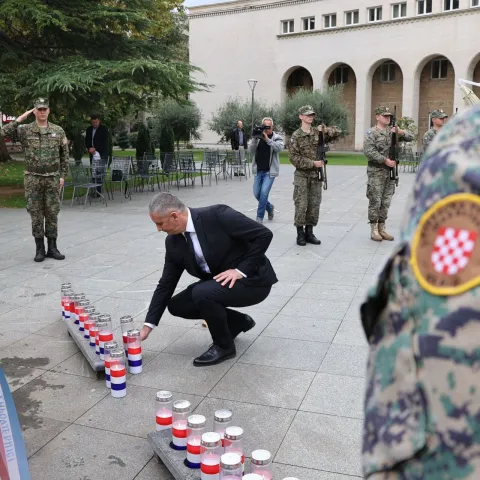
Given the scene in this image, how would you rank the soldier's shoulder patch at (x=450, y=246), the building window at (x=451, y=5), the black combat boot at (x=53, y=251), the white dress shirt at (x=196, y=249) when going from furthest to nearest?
1. the building window at (x=451, y=5)
2. the black combat boot at (x=53, y=251)
3. the white dress shirt at (x=196, y=249)
4. the soldier's shoulder patch at (x=450, y=246)

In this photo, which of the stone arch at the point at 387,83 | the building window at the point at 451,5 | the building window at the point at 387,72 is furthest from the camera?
the building window at the point at 387,72

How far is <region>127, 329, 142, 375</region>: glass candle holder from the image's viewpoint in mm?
4609

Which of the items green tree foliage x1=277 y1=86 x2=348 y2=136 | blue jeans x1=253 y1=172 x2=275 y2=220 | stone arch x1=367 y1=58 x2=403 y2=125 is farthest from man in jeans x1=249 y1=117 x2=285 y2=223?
stone arch x1=367 y1=58 x2=403 y2=125

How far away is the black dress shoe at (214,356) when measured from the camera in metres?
4.78

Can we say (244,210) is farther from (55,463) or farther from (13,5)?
(55,463)

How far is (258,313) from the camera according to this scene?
6141 millimetres

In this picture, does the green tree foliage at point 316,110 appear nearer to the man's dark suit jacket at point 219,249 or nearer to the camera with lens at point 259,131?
the camera with lens at point 259,131

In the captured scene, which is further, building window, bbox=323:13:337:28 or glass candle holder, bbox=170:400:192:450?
building window, bbox=323:13:337:28

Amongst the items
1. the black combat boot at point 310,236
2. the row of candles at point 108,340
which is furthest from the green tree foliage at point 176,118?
the row of candles at point 108,340

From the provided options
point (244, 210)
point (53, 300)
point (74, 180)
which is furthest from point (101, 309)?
point (74, 180)

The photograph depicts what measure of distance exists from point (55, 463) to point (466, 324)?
3.06m

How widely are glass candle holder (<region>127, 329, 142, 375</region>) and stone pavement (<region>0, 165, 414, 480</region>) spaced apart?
7 centimetres

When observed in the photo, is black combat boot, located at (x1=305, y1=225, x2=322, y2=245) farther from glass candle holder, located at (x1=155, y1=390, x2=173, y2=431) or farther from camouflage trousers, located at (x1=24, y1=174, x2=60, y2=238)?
glass candle holder, located at (x1=155, y1=390, x2=173, y2=431)

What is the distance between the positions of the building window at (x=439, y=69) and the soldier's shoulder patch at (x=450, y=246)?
4931 centimetres
